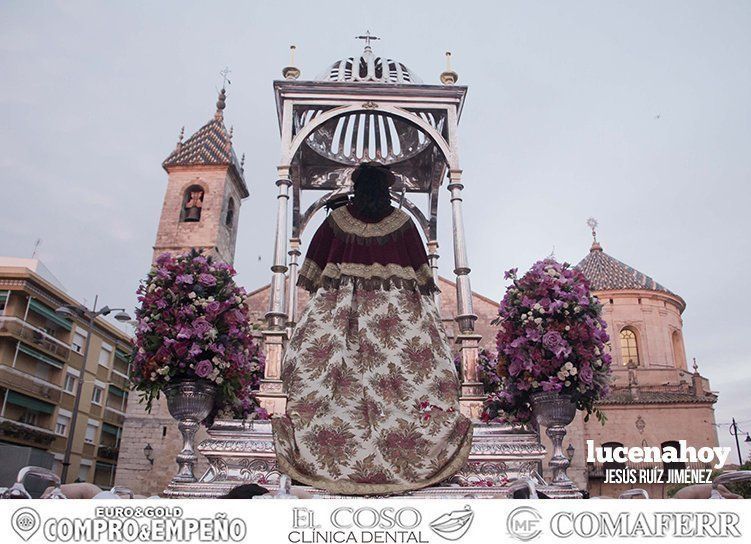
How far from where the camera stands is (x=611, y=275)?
36812 millimetres

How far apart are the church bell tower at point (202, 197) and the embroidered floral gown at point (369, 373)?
21.0m

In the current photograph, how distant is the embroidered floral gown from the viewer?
3.39 meters

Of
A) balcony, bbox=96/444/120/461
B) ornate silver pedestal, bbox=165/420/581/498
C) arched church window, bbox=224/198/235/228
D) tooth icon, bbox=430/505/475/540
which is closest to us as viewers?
tooth icon, bbox=430/505/475/540

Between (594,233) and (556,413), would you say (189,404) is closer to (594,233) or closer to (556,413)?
(556,413)

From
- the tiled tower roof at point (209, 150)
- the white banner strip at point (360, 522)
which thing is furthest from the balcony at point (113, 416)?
the white banner strip at point (360, 522)

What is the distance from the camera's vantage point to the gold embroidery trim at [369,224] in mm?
4496

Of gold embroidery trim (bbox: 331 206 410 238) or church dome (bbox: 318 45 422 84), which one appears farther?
church dome (bbox: 318 45 422 84)

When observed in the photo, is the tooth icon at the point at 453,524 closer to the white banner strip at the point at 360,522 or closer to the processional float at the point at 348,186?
the white banner strip at the point at 360,522

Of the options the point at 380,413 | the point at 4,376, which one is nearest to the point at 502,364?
the point at 380,413

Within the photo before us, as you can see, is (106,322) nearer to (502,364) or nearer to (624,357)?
(624,357)

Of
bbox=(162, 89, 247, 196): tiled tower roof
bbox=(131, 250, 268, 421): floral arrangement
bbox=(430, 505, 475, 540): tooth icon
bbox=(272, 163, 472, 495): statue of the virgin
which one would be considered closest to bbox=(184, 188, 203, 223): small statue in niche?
bbox=(162, 89, 247, 196): tiled tower roof

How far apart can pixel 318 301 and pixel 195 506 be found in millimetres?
2258

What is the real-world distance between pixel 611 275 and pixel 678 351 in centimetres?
618

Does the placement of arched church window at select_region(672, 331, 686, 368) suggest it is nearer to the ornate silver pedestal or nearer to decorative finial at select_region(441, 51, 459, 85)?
decorative finial at select_region(441, 51, 459, 85)
